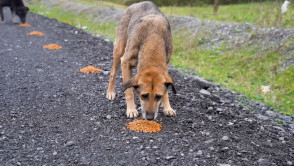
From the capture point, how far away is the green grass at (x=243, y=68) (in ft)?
27.9

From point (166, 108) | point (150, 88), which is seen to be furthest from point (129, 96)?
point (150, 88)

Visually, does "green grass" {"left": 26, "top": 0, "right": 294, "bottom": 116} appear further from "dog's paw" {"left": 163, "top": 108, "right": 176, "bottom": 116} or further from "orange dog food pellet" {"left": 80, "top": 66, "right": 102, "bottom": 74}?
"orange dog food pellet" {"left": 80, "top": 66, "right": 102, "bottom": 74}

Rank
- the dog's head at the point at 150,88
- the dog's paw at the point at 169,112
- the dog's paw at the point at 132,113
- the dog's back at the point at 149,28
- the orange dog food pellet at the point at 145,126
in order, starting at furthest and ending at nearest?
the dog's paw at the point at 169,112
the dog's paw at the point at 132,113
the dog's back at the point at 149,28
the orange dog food pellet at the point at 145,126
the dog's head at the point at 150,88

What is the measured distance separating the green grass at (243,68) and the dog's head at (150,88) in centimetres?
359

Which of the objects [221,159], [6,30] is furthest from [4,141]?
[6,30]

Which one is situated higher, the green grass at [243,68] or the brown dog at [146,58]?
the brown dog at [146,58]

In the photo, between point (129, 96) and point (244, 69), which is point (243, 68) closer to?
point (244, 69)

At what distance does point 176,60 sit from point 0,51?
5.94 meters

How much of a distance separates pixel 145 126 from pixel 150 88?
2.72ft

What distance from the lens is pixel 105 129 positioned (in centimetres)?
580

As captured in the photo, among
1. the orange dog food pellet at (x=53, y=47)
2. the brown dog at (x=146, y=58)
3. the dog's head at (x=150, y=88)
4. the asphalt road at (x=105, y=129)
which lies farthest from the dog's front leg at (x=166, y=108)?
the orange dog food pellet at (x=53, y=47)

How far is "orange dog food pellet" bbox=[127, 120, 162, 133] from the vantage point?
579cm

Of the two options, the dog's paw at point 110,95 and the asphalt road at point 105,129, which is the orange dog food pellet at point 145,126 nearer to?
the asphalt road at point 105,129

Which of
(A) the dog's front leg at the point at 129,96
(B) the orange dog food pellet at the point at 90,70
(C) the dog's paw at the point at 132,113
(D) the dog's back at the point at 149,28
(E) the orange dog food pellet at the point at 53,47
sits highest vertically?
(D) the dog's back at the point at 149,28
